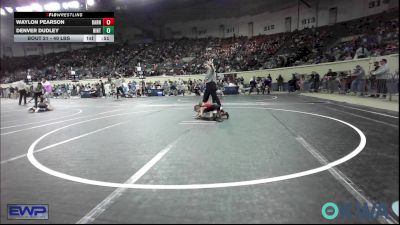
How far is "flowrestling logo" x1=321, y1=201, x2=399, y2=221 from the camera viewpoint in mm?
1863

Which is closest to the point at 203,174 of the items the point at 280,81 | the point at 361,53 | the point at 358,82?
the point at 358,82

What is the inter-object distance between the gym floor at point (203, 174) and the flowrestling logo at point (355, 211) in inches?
2.9

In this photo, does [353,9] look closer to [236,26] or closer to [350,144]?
[236,26]

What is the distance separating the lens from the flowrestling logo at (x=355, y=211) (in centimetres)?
186

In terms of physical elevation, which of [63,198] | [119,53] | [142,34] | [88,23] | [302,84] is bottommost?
[63,198]

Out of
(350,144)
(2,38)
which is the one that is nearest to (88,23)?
(2,38)

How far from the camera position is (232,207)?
8.78ft

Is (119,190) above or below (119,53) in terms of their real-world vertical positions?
below

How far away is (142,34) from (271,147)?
4243 cm
